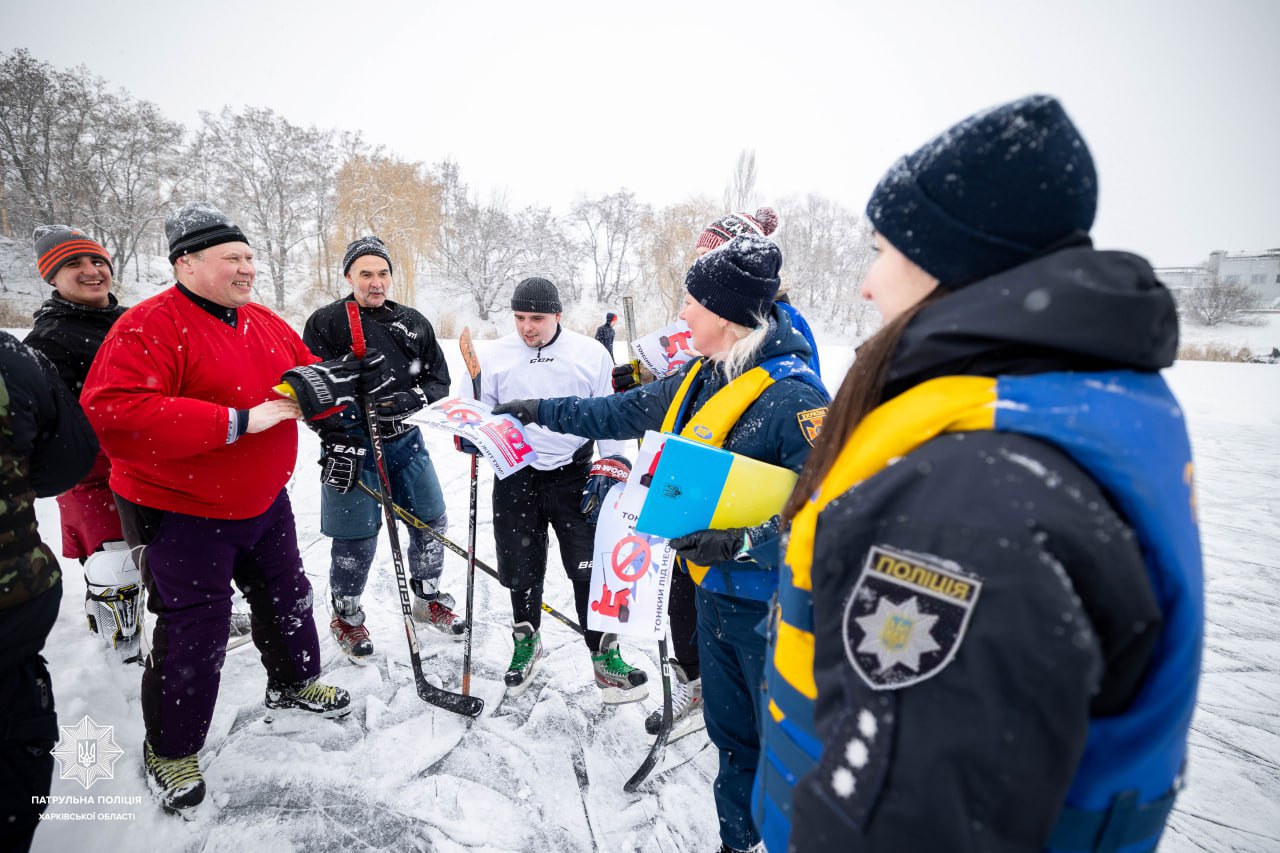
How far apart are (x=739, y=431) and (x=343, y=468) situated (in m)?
2.58

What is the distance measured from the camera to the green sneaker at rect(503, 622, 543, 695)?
3.08 meters

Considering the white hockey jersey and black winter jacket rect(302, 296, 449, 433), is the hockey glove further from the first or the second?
black winter jacket rect(302, 296, 449, 433)

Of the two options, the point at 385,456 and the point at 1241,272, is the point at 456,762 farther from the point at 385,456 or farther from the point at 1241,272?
the point at 1241,272

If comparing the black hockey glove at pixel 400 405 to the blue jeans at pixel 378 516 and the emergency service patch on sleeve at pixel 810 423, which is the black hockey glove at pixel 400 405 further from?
the emergency service patch on sleeve at pixel 810 423

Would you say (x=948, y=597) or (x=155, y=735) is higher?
(x=948, y=597)

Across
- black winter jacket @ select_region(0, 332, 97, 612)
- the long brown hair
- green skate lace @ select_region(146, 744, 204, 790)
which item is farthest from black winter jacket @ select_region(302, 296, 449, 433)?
the long brown hair

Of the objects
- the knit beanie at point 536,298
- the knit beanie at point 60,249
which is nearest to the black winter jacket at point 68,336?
the knit beanie at point 60,249

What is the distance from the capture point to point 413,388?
3.58m

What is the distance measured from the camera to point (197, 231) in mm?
2332

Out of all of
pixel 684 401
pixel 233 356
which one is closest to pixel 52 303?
pixel 233 356

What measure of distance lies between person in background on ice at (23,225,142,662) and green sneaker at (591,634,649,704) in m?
2.65

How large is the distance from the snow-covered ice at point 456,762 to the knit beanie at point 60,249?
7.14 feet

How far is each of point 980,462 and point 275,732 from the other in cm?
340

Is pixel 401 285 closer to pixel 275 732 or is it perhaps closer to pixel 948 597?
pixel 275 732
